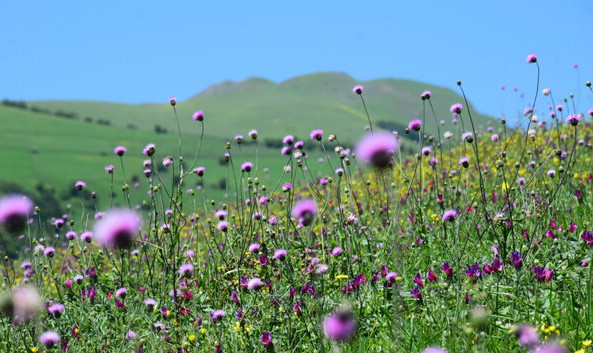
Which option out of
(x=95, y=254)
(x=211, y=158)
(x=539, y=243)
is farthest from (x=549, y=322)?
(x=211, y=158)

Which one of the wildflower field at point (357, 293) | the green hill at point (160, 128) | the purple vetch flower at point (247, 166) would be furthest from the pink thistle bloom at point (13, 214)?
the green hill at point (160, 128)

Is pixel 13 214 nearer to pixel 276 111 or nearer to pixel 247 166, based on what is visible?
pixel 247 166

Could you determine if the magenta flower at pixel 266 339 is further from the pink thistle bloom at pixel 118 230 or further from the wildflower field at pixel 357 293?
the pink thistle bloom at pixel 118 230

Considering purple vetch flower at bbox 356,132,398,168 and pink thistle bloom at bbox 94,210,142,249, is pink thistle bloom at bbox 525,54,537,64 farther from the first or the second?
pink thistle bloom at bbox 94,210,142,249

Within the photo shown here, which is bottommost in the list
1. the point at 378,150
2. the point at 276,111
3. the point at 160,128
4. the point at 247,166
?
the point at 276,111

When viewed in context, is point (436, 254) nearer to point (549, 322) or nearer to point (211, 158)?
point (549, 322)

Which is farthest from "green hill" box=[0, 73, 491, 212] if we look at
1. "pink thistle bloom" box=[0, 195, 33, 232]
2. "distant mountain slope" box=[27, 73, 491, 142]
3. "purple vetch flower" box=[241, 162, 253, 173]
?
"pink thistle bloom" box=[0, 195, 33, 232]

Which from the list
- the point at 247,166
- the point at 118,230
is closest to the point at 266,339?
the point at 118,230

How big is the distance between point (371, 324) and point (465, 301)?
0.60m

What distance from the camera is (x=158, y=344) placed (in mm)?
3854

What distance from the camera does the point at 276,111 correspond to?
487ft

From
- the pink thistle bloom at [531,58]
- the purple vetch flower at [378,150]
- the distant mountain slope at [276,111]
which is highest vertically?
the pink thistle bloom at [531,58]

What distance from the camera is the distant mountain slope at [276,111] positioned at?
128 metres

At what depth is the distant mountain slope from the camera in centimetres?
12807
